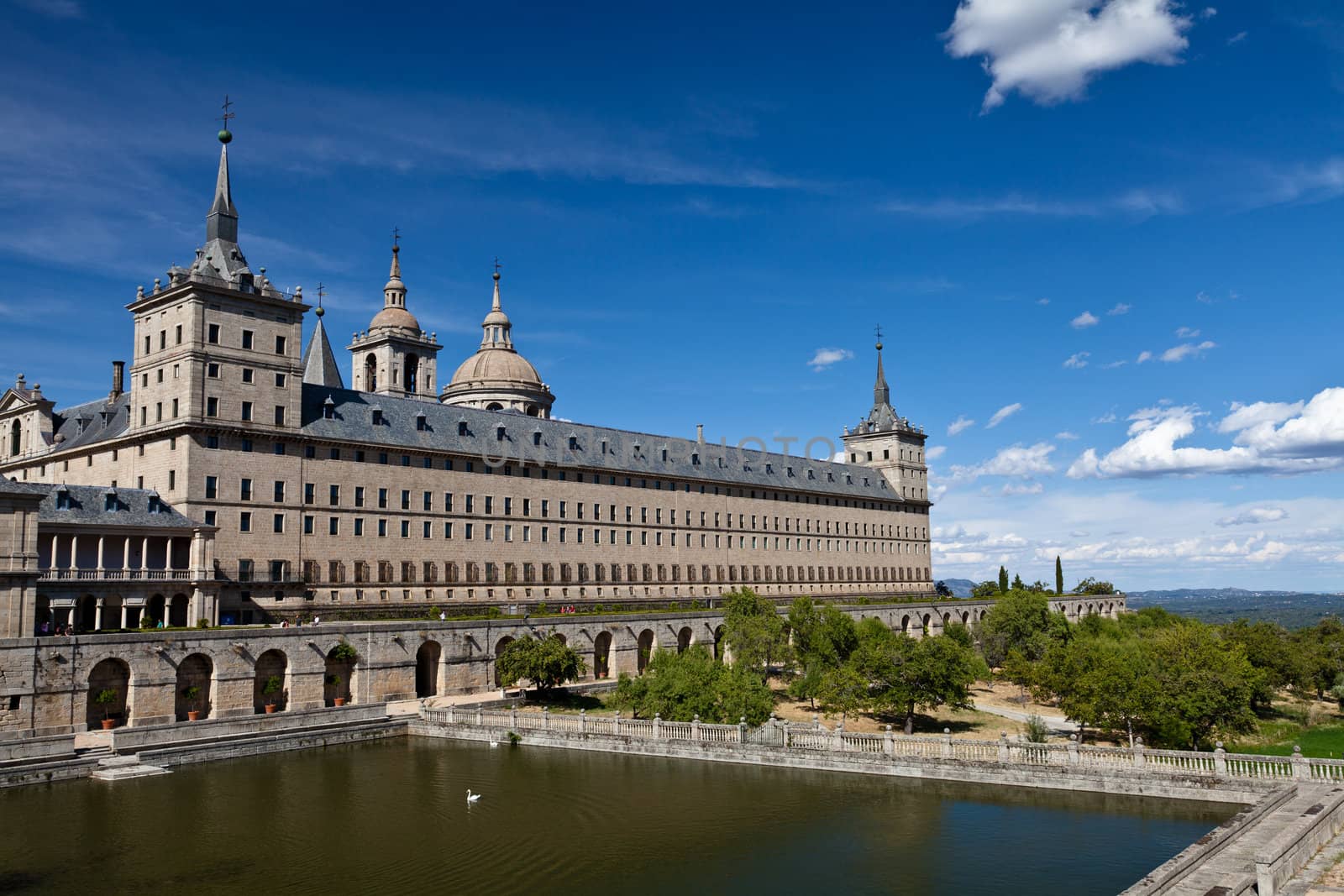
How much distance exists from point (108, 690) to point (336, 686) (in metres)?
12.7

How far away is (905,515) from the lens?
138375 mm

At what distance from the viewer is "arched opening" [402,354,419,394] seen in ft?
354

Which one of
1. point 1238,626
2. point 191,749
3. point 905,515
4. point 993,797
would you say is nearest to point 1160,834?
point 993,797

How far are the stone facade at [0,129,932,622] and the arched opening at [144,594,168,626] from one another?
Result: 3349 millimetres

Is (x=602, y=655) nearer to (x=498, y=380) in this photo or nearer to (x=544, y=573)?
(x=544, y=573)

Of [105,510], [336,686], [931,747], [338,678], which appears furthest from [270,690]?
[931,747]

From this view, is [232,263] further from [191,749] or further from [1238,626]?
[1238,626]

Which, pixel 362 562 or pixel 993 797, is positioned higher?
pixel 362 562

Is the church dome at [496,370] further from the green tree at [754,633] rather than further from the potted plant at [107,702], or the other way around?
the potted plant at [107,702]

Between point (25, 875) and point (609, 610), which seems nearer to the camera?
point (25, 875)

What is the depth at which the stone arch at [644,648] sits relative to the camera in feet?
256

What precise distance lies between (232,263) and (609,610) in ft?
122

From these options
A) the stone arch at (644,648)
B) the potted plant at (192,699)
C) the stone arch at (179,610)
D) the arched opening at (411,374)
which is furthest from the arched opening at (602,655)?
the arched opening at (411,374)

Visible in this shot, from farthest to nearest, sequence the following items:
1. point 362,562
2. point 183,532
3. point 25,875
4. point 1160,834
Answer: point 362,562, point 183,532, point 1160,834, point 25,875
